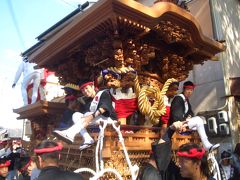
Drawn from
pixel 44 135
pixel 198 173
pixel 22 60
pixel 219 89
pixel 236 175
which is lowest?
pixel 236 175

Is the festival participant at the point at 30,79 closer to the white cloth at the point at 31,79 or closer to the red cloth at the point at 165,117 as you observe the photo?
the white cloth at the point at 31,79

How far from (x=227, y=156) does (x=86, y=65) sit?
3.70 m

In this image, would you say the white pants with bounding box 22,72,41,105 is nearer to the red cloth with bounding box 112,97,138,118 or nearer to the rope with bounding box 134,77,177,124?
the red cloth with bounding box 112,97,138,118

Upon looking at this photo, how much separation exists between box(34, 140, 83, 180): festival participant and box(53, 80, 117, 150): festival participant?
100 cm

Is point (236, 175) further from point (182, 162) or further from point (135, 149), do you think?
point (182, 162)

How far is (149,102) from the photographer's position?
210 inches

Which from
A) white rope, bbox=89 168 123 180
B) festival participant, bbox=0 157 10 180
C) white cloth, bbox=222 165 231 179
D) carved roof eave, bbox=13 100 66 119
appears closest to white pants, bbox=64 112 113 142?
white rope, bbox=89 168 123 180

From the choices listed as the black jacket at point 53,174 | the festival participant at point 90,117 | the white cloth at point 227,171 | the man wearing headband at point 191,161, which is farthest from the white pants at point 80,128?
the white cloth at point 227,171

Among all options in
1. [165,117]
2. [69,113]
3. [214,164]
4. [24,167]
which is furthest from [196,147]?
[24,167]

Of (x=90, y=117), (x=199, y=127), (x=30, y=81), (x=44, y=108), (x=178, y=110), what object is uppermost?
(x=30, y=81)

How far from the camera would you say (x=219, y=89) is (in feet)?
24.8

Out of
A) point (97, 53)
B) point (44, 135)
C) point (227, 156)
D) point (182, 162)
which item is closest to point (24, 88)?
point (44, 135)

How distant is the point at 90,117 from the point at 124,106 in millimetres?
1150

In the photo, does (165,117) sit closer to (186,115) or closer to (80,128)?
(186,115)
